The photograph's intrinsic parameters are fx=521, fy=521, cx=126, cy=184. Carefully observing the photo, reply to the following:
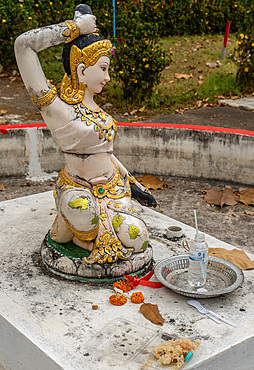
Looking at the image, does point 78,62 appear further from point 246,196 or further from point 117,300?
point 246,196

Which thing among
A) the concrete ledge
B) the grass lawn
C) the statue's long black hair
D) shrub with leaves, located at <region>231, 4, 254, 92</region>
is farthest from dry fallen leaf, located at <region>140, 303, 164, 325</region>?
shrub with leaves, located at <region>231, 4, 254, 92</region>

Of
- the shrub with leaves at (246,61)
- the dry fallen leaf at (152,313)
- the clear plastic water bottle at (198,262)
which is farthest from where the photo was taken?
the shrub with leaves at (246,61)

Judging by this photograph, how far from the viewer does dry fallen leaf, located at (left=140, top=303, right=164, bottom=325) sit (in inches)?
124

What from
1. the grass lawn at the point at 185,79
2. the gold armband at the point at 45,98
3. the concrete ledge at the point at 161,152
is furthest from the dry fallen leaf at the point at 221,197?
the gold armband at the point at 45,98

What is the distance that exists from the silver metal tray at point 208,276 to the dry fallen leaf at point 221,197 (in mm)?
1836

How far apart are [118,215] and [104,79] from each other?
94 cm

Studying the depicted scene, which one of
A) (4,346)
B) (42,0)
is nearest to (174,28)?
(42,0)

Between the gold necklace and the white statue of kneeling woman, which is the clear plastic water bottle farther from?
the gold necklace

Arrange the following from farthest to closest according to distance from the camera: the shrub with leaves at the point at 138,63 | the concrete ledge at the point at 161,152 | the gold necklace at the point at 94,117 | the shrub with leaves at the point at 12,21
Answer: the shrub with leaves at the point at 12,21 → the shrub with leaves at the point at 138,63 → the concrete ledge at the point at 161,152 → the gold necklace at the point at 94,117

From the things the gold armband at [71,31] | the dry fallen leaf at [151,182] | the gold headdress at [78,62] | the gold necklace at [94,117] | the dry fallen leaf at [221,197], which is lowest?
the dry fallen leaf at [151,182]

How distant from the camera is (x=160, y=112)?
26.7 feet

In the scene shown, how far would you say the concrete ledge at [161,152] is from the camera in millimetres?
5988

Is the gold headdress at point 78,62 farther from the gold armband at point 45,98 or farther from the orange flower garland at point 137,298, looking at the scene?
the orange flower garland at point 137,298

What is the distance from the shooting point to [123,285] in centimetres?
349
